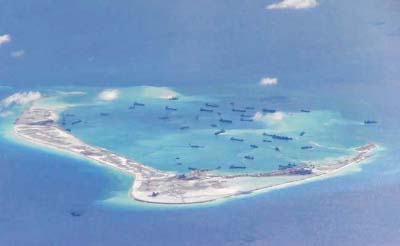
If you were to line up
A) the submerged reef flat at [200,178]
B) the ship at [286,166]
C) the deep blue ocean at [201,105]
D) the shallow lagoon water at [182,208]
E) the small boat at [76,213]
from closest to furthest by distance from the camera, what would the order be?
the shallow lagoon water at [182,208] → the deep blue ocean at [201,105] → the small boat at [76,213] → the submerged reef flat at [200,178] → the ship at [286,166]

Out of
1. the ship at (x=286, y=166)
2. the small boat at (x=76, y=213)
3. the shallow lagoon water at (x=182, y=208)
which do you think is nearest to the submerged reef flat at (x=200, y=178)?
the ship at (x=286, y=166)

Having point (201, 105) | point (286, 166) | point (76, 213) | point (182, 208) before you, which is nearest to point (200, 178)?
point (182, 208)

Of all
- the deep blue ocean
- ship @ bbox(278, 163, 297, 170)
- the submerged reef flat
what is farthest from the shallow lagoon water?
ship @ bbox(278, 163, 297, 170)

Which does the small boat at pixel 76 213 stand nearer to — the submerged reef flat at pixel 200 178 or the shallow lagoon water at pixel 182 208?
the shallow lagoon water at pixel 182 208

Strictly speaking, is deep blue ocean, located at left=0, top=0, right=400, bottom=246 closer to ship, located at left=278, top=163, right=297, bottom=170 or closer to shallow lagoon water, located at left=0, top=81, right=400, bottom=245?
shallow lagoon water, located at left=0, top=81, right=400, bottom=245

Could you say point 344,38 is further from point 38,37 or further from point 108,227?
point 108,227

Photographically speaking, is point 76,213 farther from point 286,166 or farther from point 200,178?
point 286,166

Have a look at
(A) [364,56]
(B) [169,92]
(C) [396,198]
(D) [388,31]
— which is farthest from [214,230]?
(D) [388,31]
